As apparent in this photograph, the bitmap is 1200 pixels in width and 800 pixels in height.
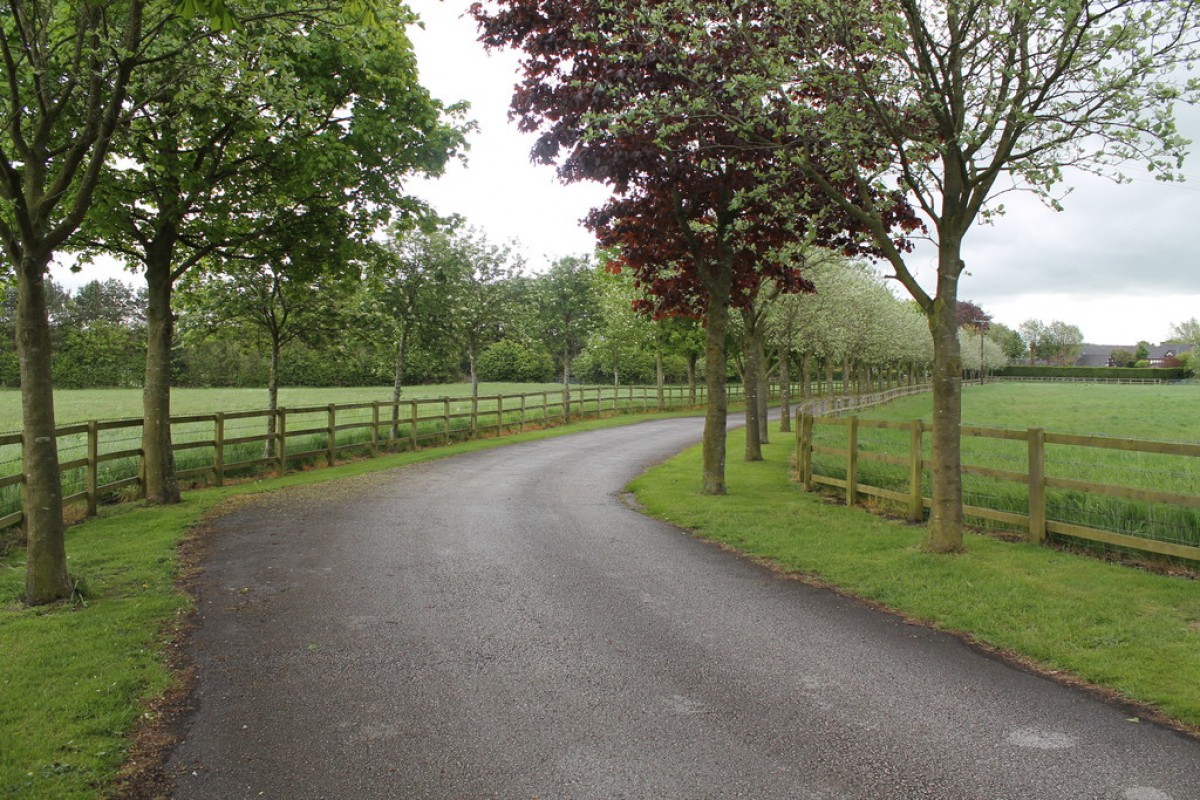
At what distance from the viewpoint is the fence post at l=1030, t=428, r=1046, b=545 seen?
25.9ft

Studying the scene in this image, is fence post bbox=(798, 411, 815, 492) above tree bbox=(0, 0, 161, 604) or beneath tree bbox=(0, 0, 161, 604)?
beneath

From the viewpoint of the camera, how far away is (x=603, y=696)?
436cm

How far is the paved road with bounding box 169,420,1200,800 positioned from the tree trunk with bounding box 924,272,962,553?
1.90 meters

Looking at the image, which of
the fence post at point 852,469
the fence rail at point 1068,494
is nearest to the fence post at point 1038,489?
the fence rail at point 1068,494

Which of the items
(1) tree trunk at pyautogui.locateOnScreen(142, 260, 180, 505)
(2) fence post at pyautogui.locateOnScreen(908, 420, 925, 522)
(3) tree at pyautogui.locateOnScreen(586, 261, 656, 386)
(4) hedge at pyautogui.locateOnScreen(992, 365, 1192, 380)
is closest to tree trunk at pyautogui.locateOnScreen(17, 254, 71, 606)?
(1) tree trunk at pyautogui.locateOnScreen(142, 260, 180, 505)

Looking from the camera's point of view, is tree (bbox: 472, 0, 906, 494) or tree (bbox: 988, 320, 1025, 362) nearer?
tree (bbox: 472, 0, 906, 494)

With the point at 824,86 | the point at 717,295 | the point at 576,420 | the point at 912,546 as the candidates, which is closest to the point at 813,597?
the point at 912,546

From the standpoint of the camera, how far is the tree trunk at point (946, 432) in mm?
7672

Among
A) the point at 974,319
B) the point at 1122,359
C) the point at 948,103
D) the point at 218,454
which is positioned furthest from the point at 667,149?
the point at 1122,359

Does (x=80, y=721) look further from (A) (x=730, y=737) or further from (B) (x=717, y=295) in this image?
(B) (x=717, y=295)

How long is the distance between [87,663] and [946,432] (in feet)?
24.6

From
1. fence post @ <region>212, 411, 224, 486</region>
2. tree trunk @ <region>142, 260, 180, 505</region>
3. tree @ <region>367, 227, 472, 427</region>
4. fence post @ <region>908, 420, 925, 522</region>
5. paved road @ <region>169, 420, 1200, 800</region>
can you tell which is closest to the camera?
paved road @ <region>169, 420, 1200, 800</region>

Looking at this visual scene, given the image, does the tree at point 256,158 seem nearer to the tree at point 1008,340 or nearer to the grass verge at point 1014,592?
the grass verge at point 1014,592

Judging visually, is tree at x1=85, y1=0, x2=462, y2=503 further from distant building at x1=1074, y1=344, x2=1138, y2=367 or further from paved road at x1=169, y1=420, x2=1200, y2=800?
distant building at x1=1074, y1=344, x2=1138, y2=367
